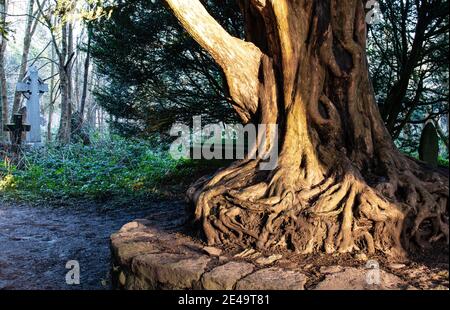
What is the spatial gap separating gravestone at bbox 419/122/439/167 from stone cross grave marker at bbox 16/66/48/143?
943 cm

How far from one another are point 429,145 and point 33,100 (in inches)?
386

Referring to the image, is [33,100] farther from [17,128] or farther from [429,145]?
[429,145]

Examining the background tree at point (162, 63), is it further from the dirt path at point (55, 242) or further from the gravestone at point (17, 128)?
the gravestone at point (17, 128)

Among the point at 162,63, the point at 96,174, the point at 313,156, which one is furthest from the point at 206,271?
the point at 96,174

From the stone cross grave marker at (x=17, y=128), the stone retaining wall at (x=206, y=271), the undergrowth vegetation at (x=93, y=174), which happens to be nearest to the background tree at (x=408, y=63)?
the undergrowth vegetation at (x=93, y=174)

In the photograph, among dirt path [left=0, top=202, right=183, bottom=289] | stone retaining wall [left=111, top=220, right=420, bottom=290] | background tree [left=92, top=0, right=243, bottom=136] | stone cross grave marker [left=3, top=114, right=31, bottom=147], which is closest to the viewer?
stone retaining wall [left=111, top=220, right=420, bottom=290]

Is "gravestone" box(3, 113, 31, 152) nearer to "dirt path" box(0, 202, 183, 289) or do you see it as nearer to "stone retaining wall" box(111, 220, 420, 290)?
"dirt path" box(0, 202, 183, 289)

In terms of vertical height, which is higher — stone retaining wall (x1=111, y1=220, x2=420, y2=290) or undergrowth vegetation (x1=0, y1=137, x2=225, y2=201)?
undergrowth vegetation (x1=0, y1=137, x2=225, y2=201)

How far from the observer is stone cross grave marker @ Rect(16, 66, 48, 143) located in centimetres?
1060

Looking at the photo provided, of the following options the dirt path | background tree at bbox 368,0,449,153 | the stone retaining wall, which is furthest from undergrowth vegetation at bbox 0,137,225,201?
the stone retaining wall

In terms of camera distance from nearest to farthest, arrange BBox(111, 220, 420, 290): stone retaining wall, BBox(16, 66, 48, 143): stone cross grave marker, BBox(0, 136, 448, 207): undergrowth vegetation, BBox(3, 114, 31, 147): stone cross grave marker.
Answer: BBox(111, 220, 420, 290): stone retaining wall < BBox(0, 136, 448, 207): undergrowth vegetation < BBox(3, 114, 31, 147): stone cross grave marker < BBox(16, 66, 48, 143): stone cross grave marker

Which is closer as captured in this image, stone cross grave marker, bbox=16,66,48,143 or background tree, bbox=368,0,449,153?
background tree, bbox=368,0,449,153

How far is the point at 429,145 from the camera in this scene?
3.48 m

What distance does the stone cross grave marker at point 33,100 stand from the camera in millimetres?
10602
